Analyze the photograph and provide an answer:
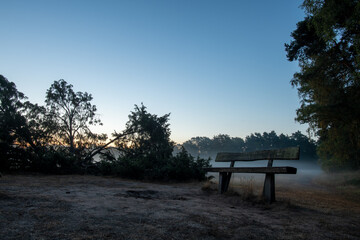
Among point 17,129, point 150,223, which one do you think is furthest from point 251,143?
point 150,223

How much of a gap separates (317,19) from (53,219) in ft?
32.6

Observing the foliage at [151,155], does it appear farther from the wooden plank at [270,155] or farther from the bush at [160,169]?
the wooden plank at [270,155]

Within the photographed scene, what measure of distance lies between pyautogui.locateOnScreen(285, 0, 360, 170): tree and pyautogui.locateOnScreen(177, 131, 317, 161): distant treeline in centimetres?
8376

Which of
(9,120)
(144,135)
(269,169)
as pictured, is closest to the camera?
(269,169)

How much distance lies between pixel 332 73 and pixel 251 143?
3794 inches

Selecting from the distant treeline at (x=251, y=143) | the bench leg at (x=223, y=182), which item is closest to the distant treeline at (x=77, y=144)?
the bench leg at (x=223, y=182)

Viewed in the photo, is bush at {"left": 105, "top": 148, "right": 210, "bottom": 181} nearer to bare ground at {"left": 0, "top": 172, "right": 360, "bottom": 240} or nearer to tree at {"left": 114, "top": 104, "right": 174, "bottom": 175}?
tree at {"left": 114, "top": 104, "right": 174, "bottom": 175}

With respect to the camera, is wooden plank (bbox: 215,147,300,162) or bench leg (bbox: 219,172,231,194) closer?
wooden plank (bbox: 215,147,300,162)

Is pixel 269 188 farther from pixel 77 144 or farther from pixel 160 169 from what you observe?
pixel 77 144

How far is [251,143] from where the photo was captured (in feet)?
329

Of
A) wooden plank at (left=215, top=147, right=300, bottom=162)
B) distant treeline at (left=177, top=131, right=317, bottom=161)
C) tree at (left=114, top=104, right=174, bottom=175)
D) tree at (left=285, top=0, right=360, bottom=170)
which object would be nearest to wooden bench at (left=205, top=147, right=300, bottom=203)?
wooden plank at (left=215, top=147, right=300, bottom=162)

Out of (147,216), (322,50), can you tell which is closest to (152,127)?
(322,50)

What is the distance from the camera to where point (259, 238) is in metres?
2.33

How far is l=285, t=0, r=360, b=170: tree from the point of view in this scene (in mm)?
7301
